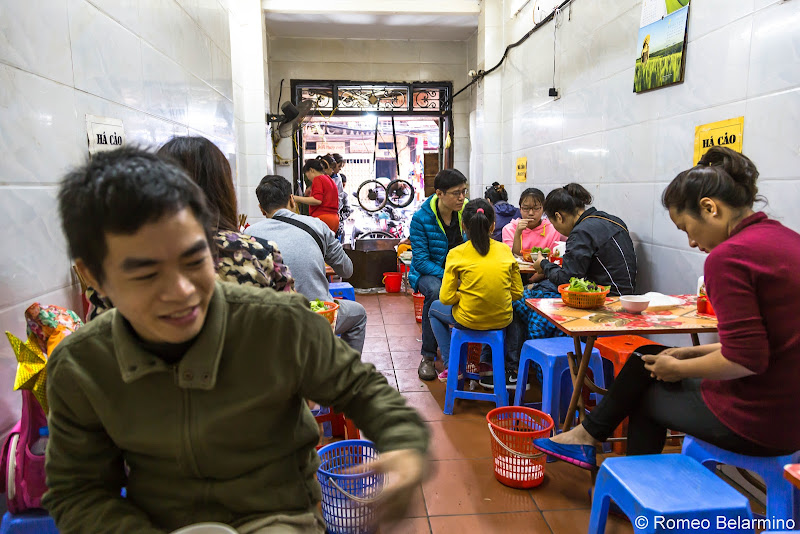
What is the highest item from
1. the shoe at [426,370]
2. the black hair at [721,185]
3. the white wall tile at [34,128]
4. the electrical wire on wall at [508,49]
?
the electrical wire on wall at [508,49]

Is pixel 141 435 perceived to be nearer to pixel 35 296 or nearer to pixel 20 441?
pixel 20 441

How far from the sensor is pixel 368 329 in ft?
15.5

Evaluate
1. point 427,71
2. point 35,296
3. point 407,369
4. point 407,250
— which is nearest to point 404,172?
point 427,71

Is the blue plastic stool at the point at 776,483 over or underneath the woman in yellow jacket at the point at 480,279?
underneath

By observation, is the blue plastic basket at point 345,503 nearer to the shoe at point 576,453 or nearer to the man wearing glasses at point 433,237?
the shoe at point 576,453

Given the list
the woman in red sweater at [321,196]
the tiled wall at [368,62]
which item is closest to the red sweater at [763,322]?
the woman in red sweater at [321,196]

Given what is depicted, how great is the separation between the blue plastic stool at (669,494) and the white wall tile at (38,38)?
2100mm

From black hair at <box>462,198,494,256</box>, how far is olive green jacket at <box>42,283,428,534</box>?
1.98 meters

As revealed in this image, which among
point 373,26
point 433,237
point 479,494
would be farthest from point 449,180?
point 373,26

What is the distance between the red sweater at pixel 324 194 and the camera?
19.0ft

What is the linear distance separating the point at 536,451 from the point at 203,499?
1.62 metres

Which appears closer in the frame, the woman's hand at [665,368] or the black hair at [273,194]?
the woman's hand at [665,368]

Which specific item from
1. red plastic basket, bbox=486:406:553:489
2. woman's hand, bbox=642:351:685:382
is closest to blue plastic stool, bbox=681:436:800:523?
woman's hand, bbox=642:351:685:382

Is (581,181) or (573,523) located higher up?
(581,181)
